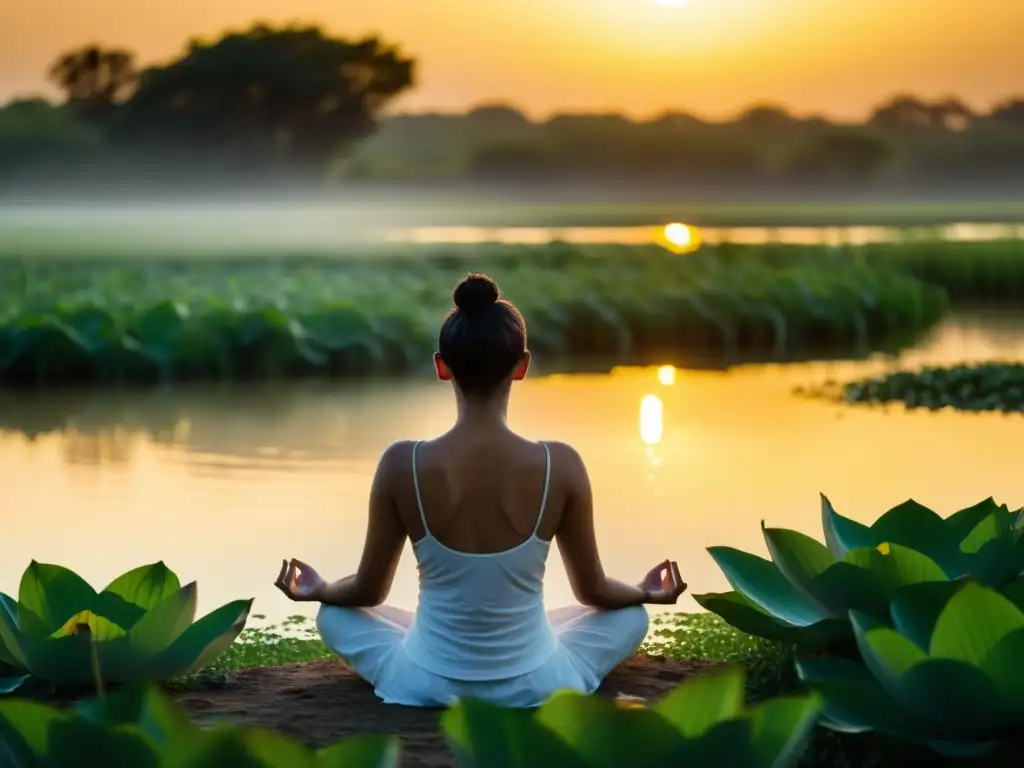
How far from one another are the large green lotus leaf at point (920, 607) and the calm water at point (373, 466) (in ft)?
5.63

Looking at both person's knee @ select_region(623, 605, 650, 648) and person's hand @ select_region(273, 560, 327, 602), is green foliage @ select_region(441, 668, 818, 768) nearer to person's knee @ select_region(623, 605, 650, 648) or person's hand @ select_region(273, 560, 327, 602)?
person's hand @ select_region(273, 560, 327, 602)

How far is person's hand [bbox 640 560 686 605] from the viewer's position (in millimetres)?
3156

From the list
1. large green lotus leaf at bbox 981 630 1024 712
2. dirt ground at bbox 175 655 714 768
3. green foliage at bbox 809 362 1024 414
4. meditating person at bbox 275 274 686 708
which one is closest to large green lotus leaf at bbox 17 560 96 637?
dirt ground at bbox 175 655 714 768

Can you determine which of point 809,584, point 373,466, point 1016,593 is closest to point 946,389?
point 373,466

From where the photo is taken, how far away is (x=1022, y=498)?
19.5 ft

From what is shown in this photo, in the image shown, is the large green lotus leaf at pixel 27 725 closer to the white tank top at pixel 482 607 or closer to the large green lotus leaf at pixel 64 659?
the large green lotus leaf at pixel 64 659

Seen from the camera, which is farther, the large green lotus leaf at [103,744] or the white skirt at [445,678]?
the white skirt at [445,678]

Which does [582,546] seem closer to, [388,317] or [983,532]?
[983,532]

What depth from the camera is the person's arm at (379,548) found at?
3.06 meters

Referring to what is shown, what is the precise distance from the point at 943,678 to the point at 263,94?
30331 mm

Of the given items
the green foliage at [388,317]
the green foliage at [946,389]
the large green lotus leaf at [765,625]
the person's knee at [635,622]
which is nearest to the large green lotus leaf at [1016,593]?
the large green lotus leaf at [765,625]

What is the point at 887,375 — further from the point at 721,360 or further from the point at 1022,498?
the point at 1022,498

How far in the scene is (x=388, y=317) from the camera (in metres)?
11.6

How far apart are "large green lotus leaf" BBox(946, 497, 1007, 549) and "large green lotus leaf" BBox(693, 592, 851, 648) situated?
1.04 ft
